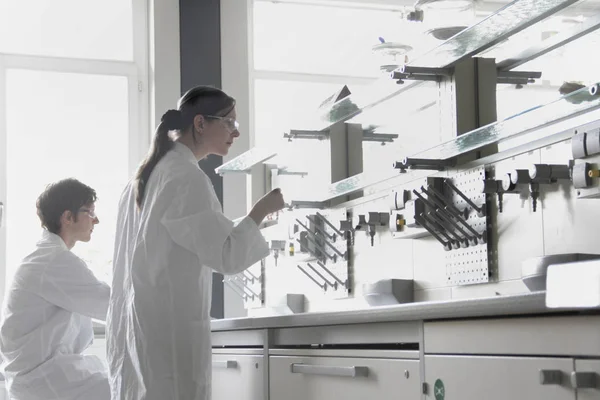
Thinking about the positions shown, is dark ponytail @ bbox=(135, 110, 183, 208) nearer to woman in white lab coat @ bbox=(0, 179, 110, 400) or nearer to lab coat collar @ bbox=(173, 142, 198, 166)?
lab coat collar @ bbox=(173, 142, 198, 166)

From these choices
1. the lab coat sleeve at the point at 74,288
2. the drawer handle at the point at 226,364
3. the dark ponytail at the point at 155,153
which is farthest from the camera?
the lab coat sleeve at the point at 74,288

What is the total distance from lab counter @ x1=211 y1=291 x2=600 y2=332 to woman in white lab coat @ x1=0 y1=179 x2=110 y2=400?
881mm

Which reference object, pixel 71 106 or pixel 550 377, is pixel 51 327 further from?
pixel 71 106

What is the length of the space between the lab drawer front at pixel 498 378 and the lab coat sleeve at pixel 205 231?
81 centimetres

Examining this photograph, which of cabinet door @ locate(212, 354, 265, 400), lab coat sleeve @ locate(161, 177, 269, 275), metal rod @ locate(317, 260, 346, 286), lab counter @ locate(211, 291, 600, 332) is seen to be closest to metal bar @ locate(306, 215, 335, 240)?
metal rod @ locate(317, 260, 346, 286)

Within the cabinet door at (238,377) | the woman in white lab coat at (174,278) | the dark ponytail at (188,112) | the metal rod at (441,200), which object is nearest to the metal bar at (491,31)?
the metal rod at (441,200)

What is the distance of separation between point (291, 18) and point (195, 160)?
3.58 metres

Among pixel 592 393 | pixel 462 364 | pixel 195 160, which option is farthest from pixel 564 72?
pixel 592 393

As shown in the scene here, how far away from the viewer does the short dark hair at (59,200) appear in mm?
3807

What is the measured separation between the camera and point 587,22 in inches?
106

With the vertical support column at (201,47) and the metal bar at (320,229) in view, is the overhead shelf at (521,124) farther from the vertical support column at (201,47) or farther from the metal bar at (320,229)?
the vertical support column at (201,47)

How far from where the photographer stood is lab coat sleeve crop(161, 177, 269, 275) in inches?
104

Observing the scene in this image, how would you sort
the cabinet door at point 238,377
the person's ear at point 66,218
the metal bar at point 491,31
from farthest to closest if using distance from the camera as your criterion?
1. the person's ear at point 66,218
2. the cabinet door at point 238,377
3. the metal bar at point 491,31

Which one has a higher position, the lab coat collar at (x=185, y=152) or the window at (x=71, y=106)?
the window at (x=71, y=106)
